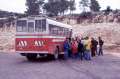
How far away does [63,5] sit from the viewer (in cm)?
9531

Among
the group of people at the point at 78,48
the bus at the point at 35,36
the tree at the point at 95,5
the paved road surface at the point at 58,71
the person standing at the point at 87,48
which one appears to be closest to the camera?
the paved road surface at the point at 58,71

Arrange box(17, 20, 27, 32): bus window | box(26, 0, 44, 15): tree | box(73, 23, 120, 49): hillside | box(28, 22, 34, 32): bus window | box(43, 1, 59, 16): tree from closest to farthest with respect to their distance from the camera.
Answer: box(28, 22, 34, 32): bus window
box(17, 20, 27, 32): bus window
box(73, 23, 120, 49): hillside
box(26, 0, 44, 15): tree
box(43, 1, 59, 16): tree

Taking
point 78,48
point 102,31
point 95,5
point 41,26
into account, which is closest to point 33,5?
point 95,5

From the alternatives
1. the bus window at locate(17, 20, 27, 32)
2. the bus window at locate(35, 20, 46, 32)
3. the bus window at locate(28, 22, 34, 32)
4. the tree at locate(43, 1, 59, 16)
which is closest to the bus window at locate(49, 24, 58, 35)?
the bus window at locate(35, 20, 46, 32)

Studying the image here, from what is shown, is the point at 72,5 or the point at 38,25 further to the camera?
the point at 72,5

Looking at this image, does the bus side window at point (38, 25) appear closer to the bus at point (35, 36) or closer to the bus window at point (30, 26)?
the bus at point (35, 36)

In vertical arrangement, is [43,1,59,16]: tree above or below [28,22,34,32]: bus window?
above

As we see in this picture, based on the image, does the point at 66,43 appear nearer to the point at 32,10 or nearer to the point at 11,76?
the point at 11,76

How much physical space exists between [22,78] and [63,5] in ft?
265

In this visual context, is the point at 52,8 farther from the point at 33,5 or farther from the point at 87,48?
the point at 87,48

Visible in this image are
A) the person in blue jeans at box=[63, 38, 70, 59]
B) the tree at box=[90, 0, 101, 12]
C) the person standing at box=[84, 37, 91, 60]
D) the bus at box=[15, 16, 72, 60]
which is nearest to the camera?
the bus at box=[15, 16, 72, 60]

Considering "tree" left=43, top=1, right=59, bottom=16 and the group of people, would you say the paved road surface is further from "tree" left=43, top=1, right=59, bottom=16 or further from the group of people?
"tree" left=43, top=1, right=59, bottom=16

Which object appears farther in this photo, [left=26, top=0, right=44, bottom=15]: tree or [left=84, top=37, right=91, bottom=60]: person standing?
[left=26, top=0, right=44, bottom=15]: tree

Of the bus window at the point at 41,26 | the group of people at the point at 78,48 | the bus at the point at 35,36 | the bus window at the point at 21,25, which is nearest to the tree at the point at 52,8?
the group of people at the point at 78,48
